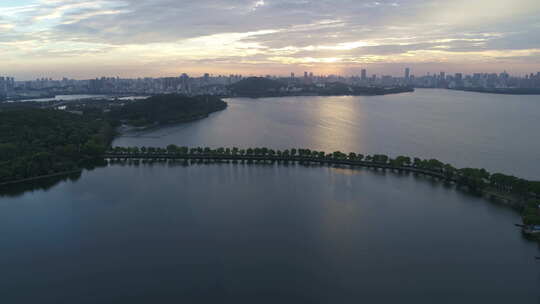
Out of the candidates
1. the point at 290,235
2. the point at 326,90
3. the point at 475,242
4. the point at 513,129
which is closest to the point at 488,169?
the point at 475,242

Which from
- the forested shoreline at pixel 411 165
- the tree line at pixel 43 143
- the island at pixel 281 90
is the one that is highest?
the island at pixel 281 90

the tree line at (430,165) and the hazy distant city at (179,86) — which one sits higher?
the hazy distant city at (179,86)

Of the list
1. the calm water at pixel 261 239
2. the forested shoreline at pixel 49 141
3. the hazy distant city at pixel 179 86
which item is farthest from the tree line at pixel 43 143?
the hazy distant city at pixel 179 86

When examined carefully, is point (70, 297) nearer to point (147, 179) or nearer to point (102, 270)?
point (102, 270)

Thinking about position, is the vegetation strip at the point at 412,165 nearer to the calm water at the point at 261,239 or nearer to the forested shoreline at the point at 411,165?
the forested shoreline at the point at 411,165

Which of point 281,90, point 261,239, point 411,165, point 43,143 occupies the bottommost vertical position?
point 261,239

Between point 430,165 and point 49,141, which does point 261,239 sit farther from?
point 49,141

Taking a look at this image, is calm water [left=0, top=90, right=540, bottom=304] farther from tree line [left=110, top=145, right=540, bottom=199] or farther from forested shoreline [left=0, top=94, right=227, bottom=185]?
forested shoreline [left=0, top=94, right=227, bottom=185]

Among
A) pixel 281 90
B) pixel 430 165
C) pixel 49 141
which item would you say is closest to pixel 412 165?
pixel 430 165

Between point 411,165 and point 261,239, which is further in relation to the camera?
point 411,165
